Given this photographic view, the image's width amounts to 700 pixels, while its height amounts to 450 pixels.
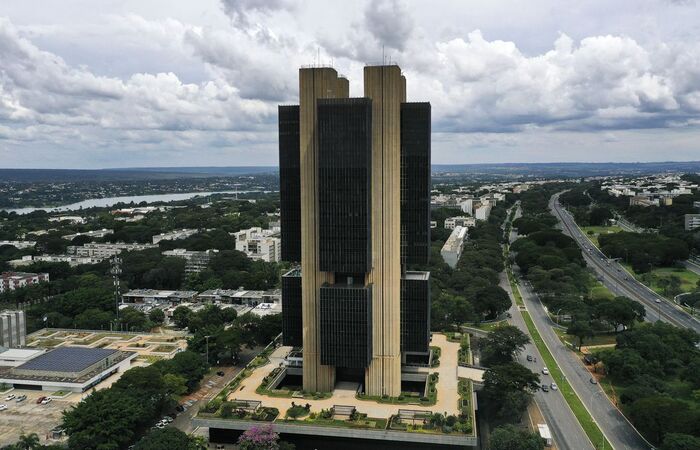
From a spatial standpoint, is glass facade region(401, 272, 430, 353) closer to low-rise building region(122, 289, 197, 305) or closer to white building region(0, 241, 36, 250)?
low-rise building region(122, 289, 197, 305)

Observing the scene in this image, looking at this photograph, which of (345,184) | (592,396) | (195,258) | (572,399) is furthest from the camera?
(195,258)

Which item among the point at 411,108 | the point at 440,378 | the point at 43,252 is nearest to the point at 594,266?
the point at 440,378

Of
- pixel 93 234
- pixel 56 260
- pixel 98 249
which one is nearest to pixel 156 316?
pixel 56 260

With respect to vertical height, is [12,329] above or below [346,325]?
below

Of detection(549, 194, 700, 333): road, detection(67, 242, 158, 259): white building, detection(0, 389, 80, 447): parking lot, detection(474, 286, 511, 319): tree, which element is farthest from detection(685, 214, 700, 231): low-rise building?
detection(0, 389, 80, 447): parking lot

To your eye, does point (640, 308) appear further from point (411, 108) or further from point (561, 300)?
point (411, 108)

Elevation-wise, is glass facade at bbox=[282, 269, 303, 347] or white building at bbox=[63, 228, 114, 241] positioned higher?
glass facade at bbox=[282, 269, 303, 347]

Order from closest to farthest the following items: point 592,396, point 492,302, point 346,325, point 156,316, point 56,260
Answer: point 346,325 → point 592,396 → point 492,302 → point 156,316 → point 56,260

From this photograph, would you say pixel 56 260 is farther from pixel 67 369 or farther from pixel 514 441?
pixel 514 441
